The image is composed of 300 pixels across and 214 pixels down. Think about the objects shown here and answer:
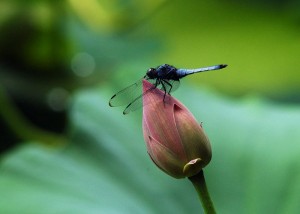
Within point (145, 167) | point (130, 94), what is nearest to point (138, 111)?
point (145, 167)

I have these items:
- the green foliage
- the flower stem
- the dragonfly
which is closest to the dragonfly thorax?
the dragonfly

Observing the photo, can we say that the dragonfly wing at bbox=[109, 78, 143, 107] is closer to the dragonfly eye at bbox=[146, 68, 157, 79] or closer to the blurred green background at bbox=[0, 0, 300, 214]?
the dragonfly eye at bbox=[146, 68, 157, 79]

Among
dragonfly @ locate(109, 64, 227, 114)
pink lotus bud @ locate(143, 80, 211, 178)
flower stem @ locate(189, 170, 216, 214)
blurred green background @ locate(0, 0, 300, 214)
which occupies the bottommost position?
flower stem @ locate(189, 170, 216, 214)

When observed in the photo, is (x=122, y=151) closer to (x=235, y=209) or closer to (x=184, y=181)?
(x=184, y=181)

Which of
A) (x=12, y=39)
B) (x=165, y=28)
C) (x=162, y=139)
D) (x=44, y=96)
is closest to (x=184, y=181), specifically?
(x=162, y=139)

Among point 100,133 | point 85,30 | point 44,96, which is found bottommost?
point 100,133

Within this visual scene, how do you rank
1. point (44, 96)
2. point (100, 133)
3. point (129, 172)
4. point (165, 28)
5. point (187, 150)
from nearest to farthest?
point (187, 150) → point (129, 172) → point (100, 133) → point (44, 96) → point (165, 28)

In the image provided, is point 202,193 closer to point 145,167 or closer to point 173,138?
point 173,138
